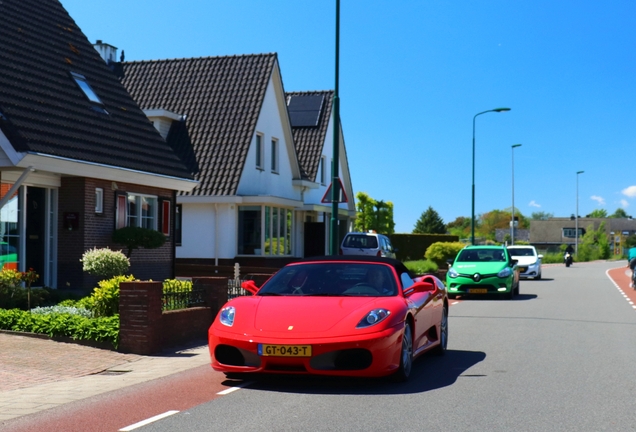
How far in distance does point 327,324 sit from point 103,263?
386 inches

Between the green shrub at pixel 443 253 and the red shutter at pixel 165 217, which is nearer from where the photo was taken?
the red shutter at pixel 165 217

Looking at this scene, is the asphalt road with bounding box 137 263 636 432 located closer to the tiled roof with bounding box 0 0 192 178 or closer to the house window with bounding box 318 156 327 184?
the tiled roof with bounding box 0 0 192 178

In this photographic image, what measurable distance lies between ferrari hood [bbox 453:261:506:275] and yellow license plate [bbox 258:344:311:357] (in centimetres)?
1634

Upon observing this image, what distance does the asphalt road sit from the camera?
7008 mm

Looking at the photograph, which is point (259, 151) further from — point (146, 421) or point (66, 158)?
point (146, 421)

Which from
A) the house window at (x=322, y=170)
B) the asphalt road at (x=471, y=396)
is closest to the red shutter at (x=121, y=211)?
the asphalt road at (x=471, y=396)

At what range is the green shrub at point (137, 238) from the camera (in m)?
19.6

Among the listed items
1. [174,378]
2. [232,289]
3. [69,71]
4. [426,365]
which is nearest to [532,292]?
[232,289]

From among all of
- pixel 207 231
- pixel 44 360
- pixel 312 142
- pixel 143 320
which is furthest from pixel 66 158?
pixel 312 142

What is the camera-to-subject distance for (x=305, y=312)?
888cm

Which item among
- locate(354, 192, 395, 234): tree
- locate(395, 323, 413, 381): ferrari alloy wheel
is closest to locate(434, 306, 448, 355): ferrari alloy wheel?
locate(395, 323, 413, 381): ferrari alloy wheel

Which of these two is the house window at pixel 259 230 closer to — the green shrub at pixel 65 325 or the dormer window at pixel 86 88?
the dormer window at pixel 86 88

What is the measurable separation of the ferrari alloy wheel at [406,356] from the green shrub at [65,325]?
14.1 feet

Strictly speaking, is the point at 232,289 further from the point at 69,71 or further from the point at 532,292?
the point at 532,292
